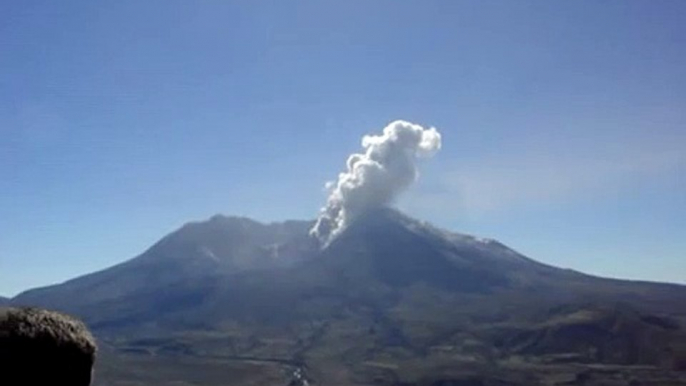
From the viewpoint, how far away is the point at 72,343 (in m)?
5.33

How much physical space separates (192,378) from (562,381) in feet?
260

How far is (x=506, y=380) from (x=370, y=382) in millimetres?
28806

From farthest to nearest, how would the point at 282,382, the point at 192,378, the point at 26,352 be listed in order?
the point at 192,378 < the point at 282,382 < the point at 26,352

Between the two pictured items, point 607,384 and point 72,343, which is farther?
point 607,384

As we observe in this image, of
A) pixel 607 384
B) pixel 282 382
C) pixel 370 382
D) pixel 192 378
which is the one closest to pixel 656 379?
pixel 607 384

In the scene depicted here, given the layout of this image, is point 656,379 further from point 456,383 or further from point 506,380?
point 456,383

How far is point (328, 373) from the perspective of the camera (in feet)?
653

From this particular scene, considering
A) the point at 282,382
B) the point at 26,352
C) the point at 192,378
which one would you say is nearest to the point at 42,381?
the point at 26,352

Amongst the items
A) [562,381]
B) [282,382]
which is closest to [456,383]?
[562,381]

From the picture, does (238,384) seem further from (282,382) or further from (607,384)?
(607,384)

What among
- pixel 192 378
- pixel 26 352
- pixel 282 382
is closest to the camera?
pixel 26 352

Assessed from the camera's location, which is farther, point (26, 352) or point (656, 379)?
point (656, 379)

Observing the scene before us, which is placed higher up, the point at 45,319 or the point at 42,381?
the point at 45,319

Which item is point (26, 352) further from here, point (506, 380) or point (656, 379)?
point (656, 379)
